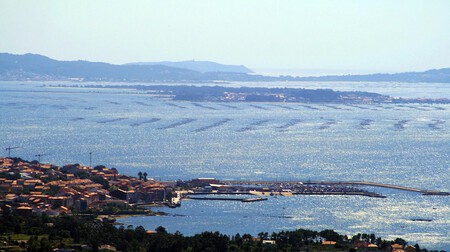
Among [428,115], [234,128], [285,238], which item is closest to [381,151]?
[234,128]

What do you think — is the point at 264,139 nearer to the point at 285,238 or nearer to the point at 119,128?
the point at 119,128

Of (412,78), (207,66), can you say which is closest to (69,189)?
(412,78)

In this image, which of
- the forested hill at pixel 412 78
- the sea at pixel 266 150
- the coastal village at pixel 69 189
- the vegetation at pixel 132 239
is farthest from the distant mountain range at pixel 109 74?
the vegetation at pixel 132 239

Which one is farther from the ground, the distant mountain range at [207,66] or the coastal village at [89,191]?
the coastal village at [89,191]

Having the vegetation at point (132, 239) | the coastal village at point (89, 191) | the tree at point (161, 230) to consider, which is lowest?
the coastal village at point (89, 191)

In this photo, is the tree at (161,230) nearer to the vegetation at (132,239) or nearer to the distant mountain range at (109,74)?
the vegetation at (132,239)

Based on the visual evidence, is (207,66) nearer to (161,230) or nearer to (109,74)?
(109,74)

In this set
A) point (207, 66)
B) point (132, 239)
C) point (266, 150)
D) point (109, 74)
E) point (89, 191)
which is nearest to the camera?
point (132, 239)

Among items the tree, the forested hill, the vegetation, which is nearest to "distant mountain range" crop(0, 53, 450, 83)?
the forested hill
